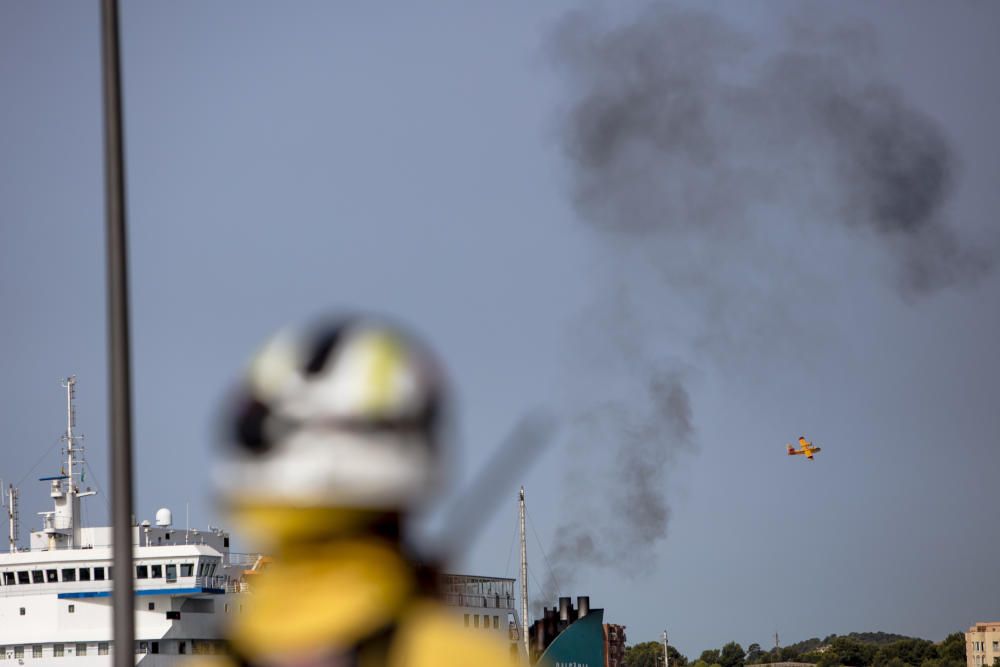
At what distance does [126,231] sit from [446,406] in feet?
17.8

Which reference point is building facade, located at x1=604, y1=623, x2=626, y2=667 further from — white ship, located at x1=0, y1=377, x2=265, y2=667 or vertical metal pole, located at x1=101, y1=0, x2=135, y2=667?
vertical metal pole, located at x1=101, y1=0, x2=135, y2=667

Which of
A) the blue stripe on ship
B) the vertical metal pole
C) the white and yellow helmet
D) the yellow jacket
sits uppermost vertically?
the blue stripe on ship

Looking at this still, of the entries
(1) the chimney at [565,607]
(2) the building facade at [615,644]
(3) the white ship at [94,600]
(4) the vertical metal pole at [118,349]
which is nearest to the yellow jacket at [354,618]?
(4) the vertical metal pole at [118,349]

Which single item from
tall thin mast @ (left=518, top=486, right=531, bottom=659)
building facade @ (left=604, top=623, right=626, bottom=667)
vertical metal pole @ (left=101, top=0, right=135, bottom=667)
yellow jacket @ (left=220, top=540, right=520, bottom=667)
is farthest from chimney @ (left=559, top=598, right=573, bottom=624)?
yellow jacket @ (left=220, top=540, right=520, bottom=667)

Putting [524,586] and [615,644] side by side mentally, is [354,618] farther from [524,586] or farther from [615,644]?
[615,644]

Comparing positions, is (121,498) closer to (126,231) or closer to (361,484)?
(126,231)

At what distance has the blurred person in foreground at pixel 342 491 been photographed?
2297 millimetres

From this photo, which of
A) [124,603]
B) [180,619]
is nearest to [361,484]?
[124,603]

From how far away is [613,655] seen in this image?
412ft

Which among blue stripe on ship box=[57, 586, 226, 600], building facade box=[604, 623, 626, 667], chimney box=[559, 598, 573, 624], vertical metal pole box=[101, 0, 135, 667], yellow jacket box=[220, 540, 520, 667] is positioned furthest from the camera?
building facade box=[604, 623, 626, 667]

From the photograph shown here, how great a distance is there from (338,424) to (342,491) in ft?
0.33

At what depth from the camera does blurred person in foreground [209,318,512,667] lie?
2297 millimetres

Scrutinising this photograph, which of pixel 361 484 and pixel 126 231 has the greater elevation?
pixel 126 231

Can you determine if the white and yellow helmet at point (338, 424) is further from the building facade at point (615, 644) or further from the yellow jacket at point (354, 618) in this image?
the building facade at point (615, 644)
